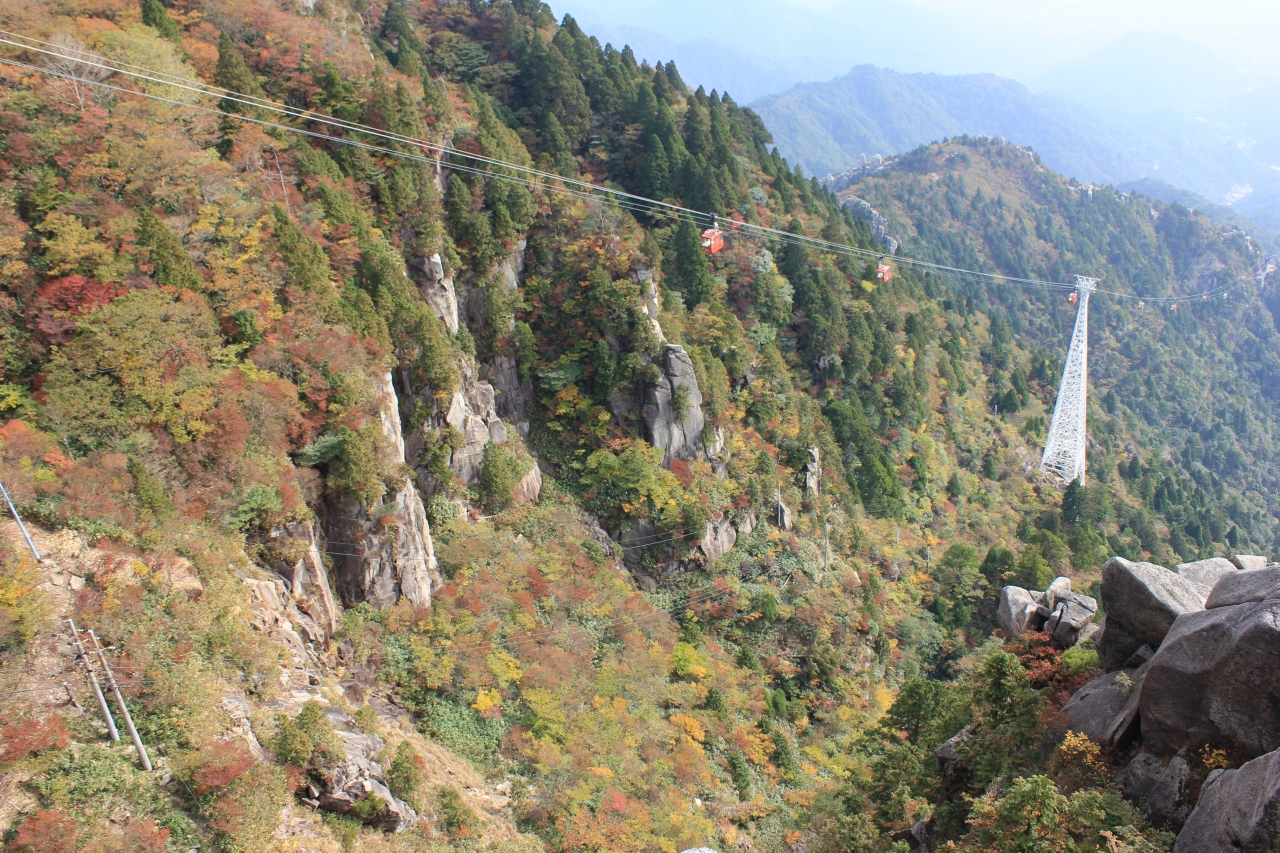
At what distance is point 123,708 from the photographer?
52.4ft

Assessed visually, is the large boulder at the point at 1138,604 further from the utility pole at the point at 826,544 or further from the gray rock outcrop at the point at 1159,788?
the utility pole at the point at 826,544

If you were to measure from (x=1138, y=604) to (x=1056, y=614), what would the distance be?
5.15 m

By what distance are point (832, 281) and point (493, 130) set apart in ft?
89.6

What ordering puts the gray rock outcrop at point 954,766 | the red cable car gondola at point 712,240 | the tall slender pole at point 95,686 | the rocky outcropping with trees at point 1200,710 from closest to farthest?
the rocky outcropping with trees at point 1200,710
the tall slender pole at point 95,686
the gray rock outcrop at point 954,766
the red cable car gondola at point 712,240

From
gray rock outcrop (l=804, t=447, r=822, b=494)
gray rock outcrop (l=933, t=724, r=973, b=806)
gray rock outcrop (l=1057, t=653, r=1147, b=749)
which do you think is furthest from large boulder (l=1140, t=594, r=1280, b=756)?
gray rock outcrop (l=804, t=447, r=822, b=494)

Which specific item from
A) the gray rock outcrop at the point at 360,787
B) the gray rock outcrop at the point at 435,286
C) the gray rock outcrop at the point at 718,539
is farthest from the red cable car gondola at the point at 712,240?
the gray rock outcrop at the point at 360,787

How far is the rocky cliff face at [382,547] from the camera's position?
27.2 metres

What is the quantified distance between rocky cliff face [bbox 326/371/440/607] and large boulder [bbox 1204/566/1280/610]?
1013 inches

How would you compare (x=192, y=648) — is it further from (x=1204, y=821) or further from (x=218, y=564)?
→ (x=1204, y=821)

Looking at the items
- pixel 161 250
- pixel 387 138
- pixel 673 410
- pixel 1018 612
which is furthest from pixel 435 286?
pixel 1018 612

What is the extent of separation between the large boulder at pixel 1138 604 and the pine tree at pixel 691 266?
32729 millimetres

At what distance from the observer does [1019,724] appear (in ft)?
56.4

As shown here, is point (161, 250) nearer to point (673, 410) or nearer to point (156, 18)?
point (156, 18)

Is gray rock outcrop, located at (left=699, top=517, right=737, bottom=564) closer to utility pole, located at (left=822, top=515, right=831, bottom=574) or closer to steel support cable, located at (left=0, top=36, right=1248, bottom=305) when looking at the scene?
utility pole, located at (left=822, top=515, right=831, bottom=574)
